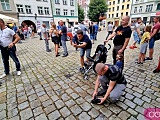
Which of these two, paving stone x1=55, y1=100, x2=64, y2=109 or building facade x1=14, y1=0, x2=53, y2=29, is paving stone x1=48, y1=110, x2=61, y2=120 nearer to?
paving stone x1=55, y1=100, x2=64, y2=109

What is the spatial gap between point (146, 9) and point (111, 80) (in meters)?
38.4

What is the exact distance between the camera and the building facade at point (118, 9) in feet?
133

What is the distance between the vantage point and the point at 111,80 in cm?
210

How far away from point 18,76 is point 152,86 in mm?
4440

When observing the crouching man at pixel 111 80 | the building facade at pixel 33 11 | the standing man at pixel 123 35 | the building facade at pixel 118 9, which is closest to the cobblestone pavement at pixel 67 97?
the crouching man at pixel 111 80

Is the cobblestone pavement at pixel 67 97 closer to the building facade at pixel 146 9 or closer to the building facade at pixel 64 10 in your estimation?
the building facade at pixel 64 10

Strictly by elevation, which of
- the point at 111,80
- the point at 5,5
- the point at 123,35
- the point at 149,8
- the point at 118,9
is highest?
the point at 118,9

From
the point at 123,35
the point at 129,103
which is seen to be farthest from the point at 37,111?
the point at 123,35

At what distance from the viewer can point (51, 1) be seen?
2528 cm

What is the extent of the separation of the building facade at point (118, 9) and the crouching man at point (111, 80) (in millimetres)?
42090

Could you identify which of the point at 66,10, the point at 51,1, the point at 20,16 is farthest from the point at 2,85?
the point at 66,10

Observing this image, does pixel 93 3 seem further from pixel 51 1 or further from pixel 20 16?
pixel 20 16

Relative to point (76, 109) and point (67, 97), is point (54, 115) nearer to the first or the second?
point (76, 109)

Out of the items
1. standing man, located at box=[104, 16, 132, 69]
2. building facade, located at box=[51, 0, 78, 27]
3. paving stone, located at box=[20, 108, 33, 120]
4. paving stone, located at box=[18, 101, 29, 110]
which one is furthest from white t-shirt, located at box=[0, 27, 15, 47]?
building facade, located at box=[51, 0, 78, 27]
